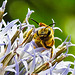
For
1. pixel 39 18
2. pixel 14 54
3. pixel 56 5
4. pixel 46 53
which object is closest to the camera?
pixel 14 54

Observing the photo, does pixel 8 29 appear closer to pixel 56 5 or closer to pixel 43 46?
pixel 43 46

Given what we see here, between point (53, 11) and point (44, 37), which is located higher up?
point (53, 11)

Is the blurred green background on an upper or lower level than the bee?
upper

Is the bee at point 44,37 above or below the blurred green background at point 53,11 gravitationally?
below

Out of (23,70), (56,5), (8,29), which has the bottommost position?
(23,70)

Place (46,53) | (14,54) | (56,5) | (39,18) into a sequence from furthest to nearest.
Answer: (56,5), (39,18), (46,53), (14,54)

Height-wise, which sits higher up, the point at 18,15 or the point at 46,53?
the point at 18,15

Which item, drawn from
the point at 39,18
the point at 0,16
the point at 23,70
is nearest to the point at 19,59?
the point at 23,70

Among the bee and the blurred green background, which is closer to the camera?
the bee

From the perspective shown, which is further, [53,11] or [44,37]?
[53,11]

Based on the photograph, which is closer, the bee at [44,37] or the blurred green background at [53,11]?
the bee at [44,37]

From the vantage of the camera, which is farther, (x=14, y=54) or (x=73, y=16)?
(x=73, y=16)
